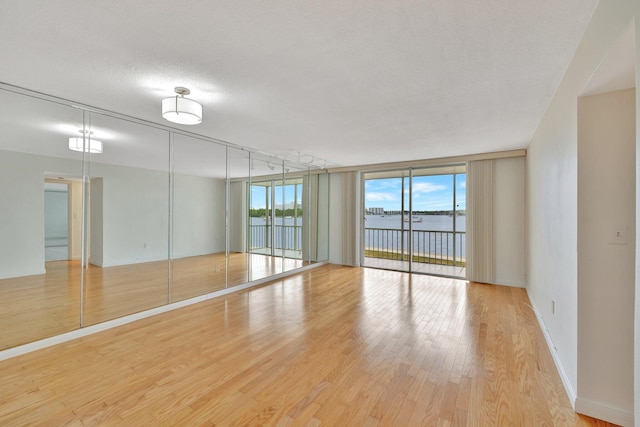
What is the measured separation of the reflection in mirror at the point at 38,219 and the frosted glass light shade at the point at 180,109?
1221mm

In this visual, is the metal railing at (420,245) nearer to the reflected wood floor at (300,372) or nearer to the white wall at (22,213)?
the reflected wood floor at (300,372)

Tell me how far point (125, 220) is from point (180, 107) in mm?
1974

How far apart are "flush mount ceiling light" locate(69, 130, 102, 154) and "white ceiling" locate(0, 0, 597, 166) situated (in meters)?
0.40

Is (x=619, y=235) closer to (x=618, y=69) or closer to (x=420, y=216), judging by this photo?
(x=618, y=69)

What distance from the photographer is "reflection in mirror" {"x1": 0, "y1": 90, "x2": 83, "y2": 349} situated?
2.47m

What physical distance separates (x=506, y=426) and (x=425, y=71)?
8.19 ft

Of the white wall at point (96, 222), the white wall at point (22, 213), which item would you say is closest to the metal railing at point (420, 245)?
the white wall at point (96, 222)

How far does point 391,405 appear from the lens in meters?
1.79

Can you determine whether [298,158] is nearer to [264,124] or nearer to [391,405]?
[264,124]

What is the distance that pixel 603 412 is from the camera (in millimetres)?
1656

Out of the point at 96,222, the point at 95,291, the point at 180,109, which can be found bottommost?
the point at 95,291

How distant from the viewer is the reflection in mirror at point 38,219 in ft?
8.11

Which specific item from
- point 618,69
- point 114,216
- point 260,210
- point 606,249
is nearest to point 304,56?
point 618,69

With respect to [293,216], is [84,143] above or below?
above
